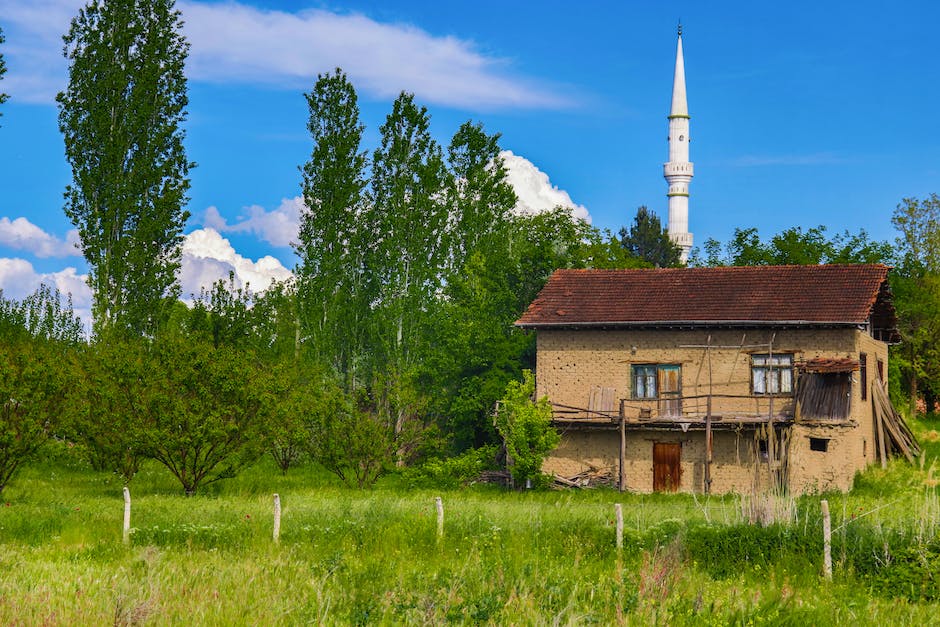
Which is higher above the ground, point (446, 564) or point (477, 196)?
point (477, 196)

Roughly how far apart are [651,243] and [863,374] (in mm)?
45947

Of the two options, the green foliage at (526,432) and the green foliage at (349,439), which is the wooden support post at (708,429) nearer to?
the green foliage at (526,432)

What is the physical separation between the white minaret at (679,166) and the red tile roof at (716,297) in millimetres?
49202

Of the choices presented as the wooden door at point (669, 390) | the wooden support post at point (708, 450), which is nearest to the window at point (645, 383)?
the wooden door at point (669, 390)

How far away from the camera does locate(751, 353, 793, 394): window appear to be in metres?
34.8

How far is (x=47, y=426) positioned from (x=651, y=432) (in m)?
20.0

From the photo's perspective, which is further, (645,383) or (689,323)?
(645,383)

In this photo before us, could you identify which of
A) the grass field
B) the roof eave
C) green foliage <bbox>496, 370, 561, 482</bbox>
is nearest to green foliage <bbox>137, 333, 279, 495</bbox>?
the grass field

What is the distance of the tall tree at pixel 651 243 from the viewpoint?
3184 inches

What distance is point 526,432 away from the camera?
1393 inches

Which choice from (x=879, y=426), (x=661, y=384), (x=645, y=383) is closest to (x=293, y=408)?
(x=645, y=383)

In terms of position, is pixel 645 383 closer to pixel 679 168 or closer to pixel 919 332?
pixel 919 332

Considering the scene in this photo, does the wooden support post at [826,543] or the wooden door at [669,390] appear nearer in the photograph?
the wooden support post at [826,543]

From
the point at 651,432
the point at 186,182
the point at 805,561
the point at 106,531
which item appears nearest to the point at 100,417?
the point at 106,531
